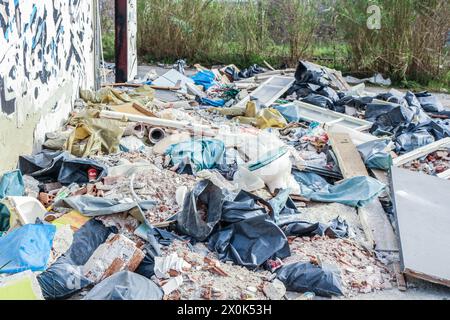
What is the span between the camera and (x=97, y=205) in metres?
4.48

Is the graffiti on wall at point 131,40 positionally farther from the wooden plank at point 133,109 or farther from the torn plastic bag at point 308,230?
the torn plastic bag at point 308,230

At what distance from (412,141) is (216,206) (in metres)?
3.79

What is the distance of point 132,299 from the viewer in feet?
10.7

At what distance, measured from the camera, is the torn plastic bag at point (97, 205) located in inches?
172

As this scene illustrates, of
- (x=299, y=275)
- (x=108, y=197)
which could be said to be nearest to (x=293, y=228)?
(x=299, y=275)

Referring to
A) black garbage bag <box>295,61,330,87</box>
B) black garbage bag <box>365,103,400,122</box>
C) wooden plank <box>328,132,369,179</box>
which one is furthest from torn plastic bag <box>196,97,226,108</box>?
wooden plank <box>328,132,369,179</box>

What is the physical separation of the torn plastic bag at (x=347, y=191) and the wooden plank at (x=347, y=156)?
0.27 m

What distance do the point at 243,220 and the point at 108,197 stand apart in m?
1.25

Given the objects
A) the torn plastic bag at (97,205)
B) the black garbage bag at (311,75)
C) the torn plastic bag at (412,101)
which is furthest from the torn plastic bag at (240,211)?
the black garbage bag at (311,75)

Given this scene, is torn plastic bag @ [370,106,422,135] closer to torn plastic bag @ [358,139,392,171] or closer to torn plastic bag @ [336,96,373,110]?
torn plastic bag @ [336,96,373,110]

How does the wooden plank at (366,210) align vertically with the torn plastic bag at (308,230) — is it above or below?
below

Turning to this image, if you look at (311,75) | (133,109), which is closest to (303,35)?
(311,75)

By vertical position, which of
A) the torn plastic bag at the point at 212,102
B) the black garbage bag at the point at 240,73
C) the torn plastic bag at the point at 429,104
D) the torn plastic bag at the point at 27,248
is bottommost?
the black garbage bag at the point at 240,73

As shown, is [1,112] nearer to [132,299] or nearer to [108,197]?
[108,197]
